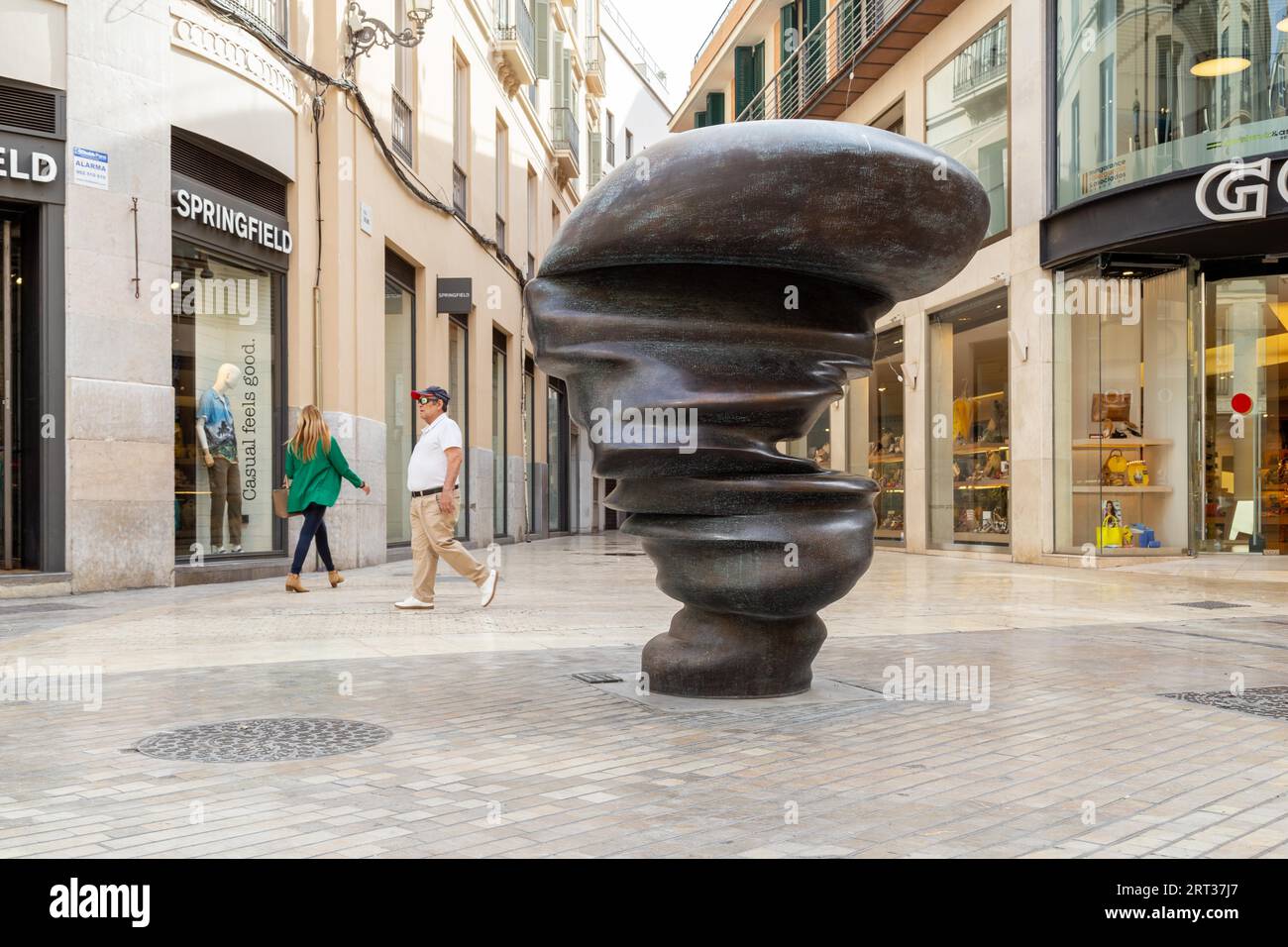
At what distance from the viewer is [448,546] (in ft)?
31.5

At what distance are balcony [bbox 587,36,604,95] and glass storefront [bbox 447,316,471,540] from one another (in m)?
19.9

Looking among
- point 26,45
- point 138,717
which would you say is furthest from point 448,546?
point 26,45

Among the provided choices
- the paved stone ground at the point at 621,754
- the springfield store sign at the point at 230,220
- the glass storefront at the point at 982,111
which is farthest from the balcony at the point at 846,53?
the paved stone ground at the point at 621,754

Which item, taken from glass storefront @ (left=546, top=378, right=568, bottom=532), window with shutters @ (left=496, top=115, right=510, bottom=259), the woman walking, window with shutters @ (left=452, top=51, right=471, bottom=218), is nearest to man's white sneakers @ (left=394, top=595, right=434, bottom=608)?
the woman walking

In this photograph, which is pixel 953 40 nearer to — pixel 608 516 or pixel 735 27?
pixel 735 27

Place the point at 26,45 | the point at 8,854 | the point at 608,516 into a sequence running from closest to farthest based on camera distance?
the point at 8,854, the point at 26,45, the point at 608,516

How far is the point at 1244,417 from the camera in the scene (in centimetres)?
1770

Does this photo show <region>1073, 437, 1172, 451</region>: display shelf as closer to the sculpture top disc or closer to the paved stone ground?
the paved stone ground

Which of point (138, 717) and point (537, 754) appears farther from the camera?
point (138, 717)

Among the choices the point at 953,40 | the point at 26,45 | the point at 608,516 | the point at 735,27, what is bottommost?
the point at 608,516

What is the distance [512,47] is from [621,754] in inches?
857

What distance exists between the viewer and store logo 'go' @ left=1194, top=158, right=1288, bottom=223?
48.2 ft

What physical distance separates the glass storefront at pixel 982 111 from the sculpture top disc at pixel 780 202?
14.1 meters
